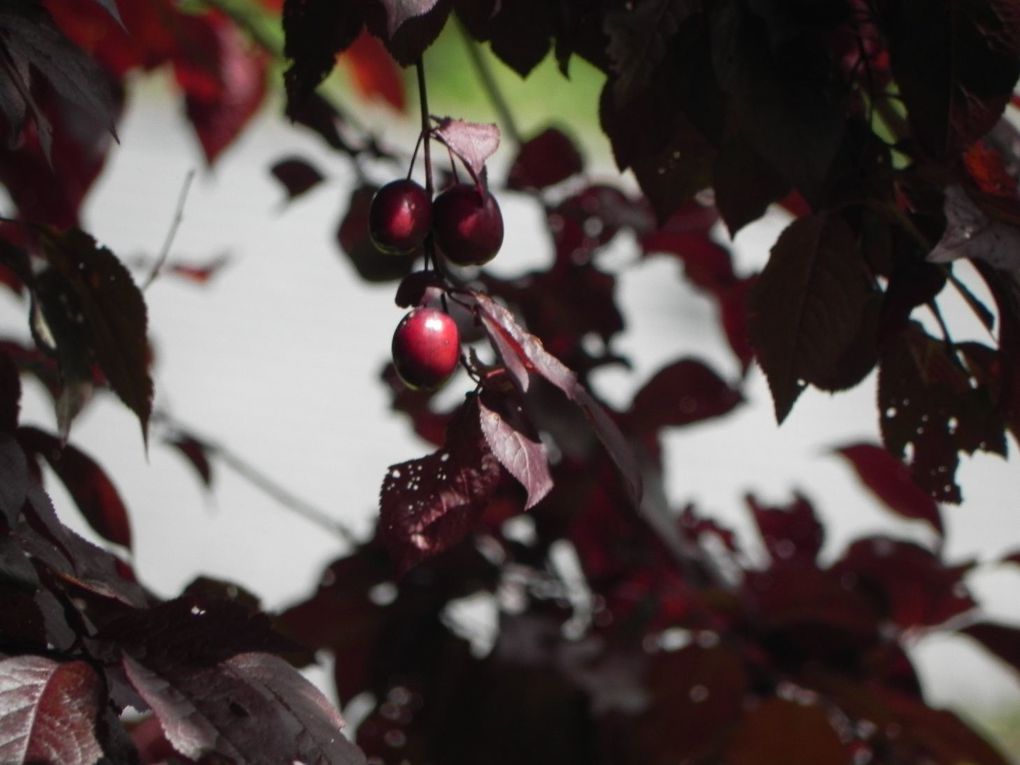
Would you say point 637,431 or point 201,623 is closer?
point 201,623

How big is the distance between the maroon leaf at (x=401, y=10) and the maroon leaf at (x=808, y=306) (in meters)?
0.20

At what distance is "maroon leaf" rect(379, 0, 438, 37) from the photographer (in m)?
0.49

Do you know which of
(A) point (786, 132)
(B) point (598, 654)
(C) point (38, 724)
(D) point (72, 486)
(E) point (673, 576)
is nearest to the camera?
(C) point (38, 724)

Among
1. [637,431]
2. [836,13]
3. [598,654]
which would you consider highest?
[836,13]

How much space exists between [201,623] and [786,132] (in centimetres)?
30

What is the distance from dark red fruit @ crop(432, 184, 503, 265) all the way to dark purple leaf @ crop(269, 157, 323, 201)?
533mm

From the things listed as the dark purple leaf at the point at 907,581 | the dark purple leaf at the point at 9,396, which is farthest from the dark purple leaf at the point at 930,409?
the dark purple leaf at the point at 907,581

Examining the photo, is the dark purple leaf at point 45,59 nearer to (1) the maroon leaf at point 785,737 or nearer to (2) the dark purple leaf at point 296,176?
(2) the dark purple leaf at point 296,176

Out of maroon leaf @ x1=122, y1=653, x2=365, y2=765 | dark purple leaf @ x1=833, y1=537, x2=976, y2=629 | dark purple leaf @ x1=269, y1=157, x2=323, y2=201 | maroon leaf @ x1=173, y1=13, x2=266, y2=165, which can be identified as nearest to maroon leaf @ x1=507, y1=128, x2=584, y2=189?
dark purple leaf @ x1=269, y1=157, x2=323, y2=201

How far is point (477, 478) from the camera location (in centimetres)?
52

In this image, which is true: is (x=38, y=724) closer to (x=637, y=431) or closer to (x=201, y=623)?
(x=201, y=623)

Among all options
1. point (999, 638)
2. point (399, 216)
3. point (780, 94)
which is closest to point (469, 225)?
point (399, 216)

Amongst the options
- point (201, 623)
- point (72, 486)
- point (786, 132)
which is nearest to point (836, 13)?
point (786, 132)

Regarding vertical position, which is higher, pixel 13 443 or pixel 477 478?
pixel 13 443
